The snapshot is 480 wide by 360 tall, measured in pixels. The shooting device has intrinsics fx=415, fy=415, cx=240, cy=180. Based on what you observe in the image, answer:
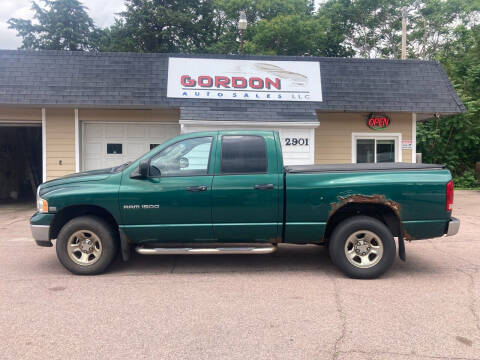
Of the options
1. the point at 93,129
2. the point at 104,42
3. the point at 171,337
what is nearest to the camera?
the point at 171,337

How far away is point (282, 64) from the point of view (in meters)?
12.6

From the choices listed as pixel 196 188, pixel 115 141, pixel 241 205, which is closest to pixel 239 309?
pixel 241 205

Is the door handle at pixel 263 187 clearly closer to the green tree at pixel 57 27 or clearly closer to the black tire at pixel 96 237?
the black tire at pixel 96 237

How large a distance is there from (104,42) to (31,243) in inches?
1140

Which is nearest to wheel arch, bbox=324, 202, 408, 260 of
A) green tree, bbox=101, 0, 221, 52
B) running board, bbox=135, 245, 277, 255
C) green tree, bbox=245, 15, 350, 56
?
running board, bbox=135, 245, 277, 255

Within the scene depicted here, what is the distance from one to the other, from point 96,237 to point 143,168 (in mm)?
1154

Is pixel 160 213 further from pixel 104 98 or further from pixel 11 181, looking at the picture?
pixel 11 181

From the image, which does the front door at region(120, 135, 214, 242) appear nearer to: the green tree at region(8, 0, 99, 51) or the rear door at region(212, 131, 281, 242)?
the rear door at region(212, 131, 281, 242)

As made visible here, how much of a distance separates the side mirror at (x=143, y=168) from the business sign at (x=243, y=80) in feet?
21.9

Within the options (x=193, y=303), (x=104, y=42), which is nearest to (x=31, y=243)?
(x=193, y=303)

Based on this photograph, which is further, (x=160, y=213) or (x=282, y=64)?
(x=282, y=64)

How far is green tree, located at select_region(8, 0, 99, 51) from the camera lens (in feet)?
105

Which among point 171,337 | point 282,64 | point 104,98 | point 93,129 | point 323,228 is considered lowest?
point 171,337

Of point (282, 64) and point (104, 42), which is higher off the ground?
point (104, 42)
